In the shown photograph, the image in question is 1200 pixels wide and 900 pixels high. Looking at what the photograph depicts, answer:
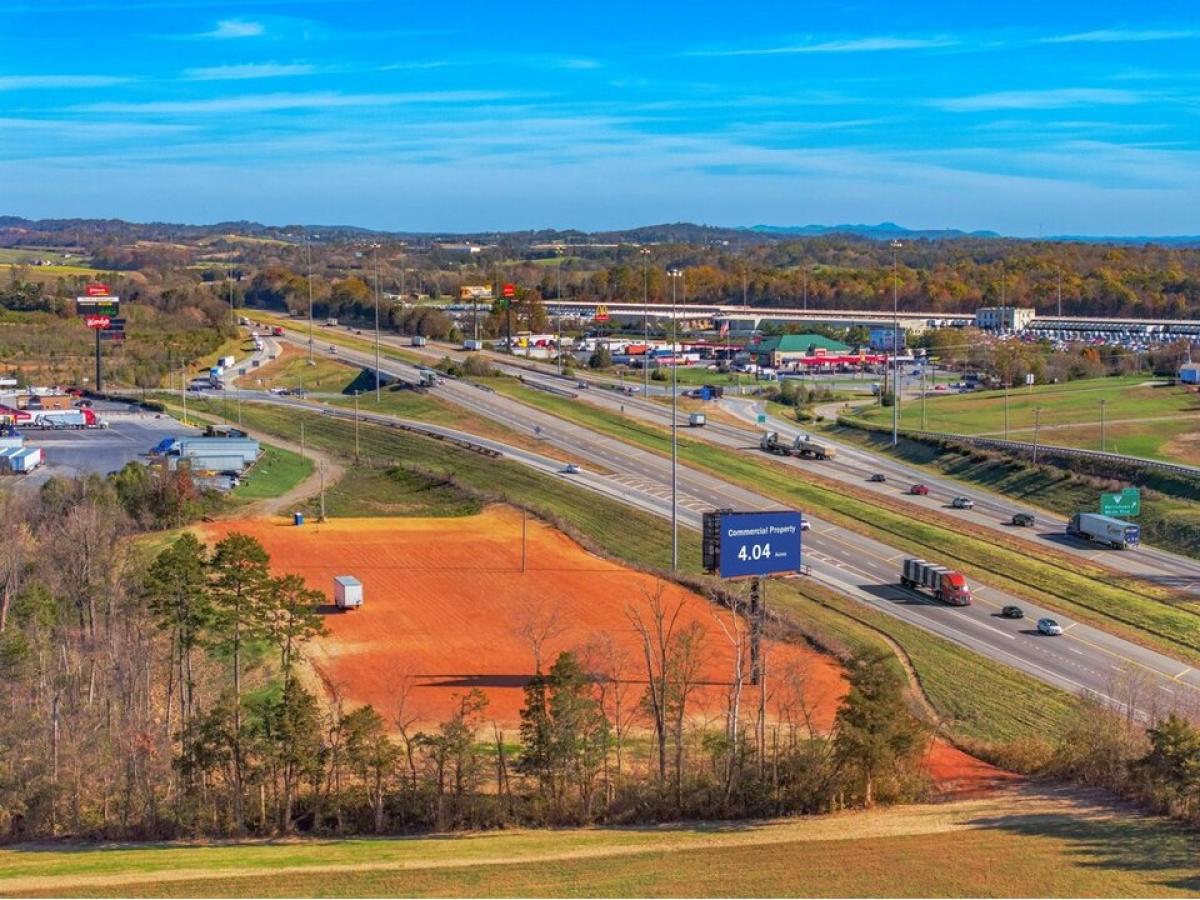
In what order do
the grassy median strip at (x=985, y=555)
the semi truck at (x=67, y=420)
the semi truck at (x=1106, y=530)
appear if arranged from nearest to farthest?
1. the grassy median strip at (x=985, y=555)
2. the semi truck at (x=1106, y=530)
3. the semi truck at (x=67, y=420)

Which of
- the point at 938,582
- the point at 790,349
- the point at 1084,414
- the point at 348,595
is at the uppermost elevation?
the point at 790,349

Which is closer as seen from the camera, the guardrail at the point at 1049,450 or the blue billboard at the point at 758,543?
the blue billboard at the point at 758,543

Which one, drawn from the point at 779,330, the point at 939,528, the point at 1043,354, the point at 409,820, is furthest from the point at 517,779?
the point at 779,330

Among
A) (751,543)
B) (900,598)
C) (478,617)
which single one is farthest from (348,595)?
(900,598)

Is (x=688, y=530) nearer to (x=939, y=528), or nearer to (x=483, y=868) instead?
(x=939, y=528)

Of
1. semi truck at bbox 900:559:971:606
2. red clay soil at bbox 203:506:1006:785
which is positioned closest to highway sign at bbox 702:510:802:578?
red clay soil at bbox 203:506:1006:785

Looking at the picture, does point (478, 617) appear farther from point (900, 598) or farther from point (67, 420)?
point (67, 420)

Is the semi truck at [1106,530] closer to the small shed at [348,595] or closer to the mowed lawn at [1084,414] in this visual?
the mowed lawn at [1084,414]

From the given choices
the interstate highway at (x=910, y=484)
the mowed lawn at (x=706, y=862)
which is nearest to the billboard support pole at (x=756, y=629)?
the mowed lawn at (x=706, y=862)
